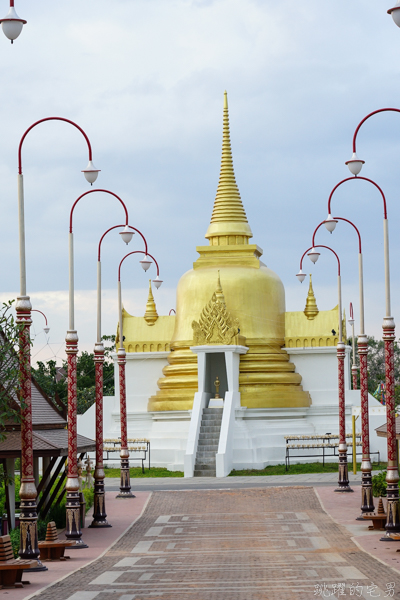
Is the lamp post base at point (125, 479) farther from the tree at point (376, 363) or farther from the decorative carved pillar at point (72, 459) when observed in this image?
the tree at point (376, 363)

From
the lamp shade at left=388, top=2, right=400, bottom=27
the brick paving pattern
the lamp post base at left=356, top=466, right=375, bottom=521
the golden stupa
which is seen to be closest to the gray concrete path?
the brick paving pattern

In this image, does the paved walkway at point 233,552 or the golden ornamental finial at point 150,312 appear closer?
the paved walkway at point 233,552

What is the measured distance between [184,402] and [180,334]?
4.00 m

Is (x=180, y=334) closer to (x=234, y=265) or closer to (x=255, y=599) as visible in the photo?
(x=234, y=265)

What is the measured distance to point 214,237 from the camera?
5103 cm

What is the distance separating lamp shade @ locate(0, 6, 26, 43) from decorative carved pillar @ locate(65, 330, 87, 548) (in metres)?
8.89

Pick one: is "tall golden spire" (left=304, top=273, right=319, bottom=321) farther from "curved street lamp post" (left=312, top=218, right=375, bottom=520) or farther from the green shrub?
"curved street lamp post" (left=312, top=218, right=375, bottom=520)

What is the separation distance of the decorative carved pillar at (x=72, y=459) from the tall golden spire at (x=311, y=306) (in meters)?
26.2

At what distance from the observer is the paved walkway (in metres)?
16.2

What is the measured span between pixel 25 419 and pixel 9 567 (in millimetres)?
2704

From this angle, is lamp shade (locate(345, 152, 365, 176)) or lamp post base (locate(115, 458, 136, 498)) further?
lamp post base (locate(115, 458, 136, 498))

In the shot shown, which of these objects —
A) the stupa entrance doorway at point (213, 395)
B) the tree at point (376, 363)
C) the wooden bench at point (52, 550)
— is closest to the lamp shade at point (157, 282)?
the stupa entrance doorway at point (213, 395)

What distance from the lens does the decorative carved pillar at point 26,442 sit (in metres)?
18.5

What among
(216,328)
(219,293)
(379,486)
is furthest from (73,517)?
(219,293)
